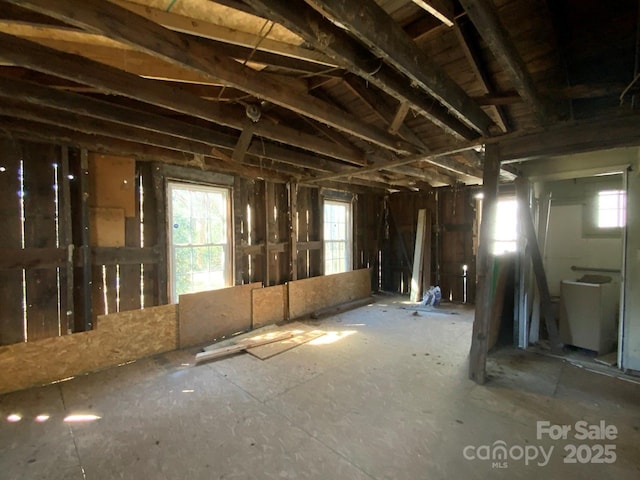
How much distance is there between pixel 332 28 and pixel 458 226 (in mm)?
5516

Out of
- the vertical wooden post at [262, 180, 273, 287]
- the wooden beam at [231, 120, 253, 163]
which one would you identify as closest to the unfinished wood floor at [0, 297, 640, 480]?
the vertical wooden post at [262, 180, 273, 287]

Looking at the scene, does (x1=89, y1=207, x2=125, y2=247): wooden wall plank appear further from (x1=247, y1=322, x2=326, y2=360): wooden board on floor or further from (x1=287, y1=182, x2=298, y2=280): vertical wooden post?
(x1=287, y1=182, x2=298, y2=280): vertical wooden post

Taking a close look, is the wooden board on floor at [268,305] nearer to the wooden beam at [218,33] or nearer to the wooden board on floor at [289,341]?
the wooden board on floor at [289,341]

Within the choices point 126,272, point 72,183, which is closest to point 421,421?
point 126,272

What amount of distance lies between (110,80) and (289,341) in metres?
3.18

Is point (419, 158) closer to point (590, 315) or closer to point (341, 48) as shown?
point (341, 48)

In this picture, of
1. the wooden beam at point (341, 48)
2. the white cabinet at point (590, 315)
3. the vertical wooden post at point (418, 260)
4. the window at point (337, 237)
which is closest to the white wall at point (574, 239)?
the white cabinet at point (590, 315)

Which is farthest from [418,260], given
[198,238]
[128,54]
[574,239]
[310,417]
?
[128,54]

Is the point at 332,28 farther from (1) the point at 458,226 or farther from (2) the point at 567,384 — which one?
(1) the point at 458,226

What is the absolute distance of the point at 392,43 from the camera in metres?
1.46

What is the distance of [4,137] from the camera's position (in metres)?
2.64

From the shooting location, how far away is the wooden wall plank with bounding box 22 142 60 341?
9.02 ft

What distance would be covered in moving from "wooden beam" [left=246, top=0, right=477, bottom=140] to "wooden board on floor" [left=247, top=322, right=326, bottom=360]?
115 inches

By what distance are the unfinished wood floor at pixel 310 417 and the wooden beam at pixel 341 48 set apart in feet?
7.70
